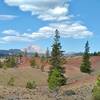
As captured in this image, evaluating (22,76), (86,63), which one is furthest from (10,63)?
(22,76)

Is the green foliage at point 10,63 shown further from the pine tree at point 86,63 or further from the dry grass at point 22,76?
the dry grass at point 22,76

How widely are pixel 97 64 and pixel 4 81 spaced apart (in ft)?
255

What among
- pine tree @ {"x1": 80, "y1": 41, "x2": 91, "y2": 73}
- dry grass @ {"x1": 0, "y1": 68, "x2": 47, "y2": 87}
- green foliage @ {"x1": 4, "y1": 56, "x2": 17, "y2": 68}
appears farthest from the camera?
green foliage @ {"x1": 4, "y1": 56, "x2": 17, "y2": 68}

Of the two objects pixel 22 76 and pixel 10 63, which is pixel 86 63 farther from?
pixel 10 63

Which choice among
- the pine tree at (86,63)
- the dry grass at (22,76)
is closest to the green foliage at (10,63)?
the pine tree at (86,63)

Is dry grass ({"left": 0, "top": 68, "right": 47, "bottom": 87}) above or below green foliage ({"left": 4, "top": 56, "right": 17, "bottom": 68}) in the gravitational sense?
below

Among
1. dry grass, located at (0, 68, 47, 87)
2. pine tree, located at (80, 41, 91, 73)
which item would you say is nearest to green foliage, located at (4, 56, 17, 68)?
pine tree, located at (80, 41, 91, 73)

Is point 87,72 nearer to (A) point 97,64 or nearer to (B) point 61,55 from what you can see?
(A) point 97,64

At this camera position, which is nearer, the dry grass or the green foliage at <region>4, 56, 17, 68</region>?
the dry grass

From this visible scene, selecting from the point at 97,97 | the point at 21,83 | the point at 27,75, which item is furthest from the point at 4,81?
the point at 97,97

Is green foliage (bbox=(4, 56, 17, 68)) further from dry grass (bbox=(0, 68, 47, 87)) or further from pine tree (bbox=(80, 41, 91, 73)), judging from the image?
dry grass (bbox=(0, 68, 47, 87))

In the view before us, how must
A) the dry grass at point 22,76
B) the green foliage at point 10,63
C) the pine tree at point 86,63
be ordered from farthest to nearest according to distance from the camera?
the green foliage at point 10,63 → the pine tree at point 86,63 → the dry grass at point 22,76

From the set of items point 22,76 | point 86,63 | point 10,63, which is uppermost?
point 10,63

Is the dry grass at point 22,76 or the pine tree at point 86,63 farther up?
the pine tree at point 86,63
